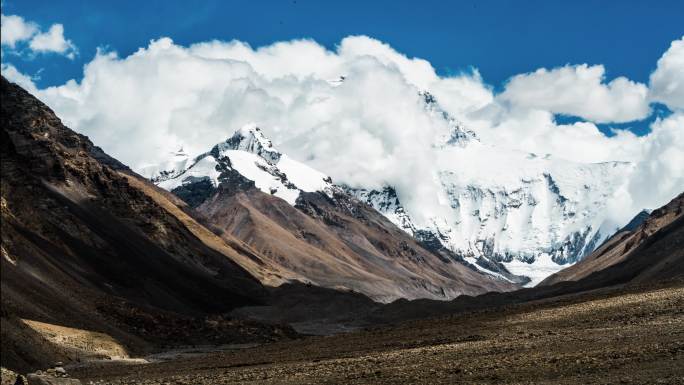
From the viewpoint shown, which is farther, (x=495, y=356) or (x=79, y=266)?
(x=79, y=266)

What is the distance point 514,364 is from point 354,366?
35.1 feet

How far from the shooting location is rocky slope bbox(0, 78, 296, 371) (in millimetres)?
87938

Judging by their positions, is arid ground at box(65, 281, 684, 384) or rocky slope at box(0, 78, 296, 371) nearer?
arid ground at box(65, 281, 684, 384)

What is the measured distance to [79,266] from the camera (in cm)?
13600

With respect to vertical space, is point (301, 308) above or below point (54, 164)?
below

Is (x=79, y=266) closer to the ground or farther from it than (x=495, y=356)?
farther from it

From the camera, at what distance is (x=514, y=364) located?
43531mm

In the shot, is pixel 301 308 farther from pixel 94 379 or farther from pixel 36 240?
pixel 94 379

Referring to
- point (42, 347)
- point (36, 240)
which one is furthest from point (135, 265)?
point (42, 347)

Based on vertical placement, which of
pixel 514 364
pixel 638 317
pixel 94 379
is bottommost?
pixel 94 379

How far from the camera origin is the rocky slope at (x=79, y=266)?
87.9m

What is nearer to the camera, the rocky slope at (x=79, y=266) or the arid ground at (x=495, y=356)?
the arid ground at (x=495, y=356)

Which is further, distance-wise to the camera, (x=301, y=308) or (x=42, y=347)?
(x=301, y=308)

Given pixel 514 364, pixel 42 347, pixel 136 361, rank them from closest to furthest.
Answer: pixel 514 364 → pixel 42 347 → pixel 136 361
